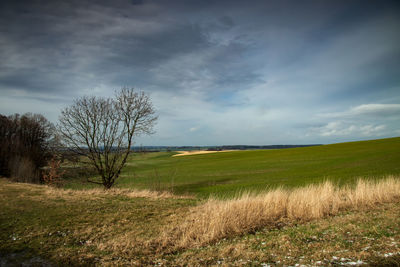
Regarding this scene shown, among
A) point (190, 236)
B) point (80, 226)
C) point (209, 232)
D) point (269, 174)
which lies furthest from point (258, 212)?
point (269, 174)

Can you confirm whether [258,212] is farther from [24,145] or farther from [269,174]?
[24,145]

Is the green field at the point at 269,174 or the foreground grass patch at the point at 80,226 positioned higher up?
the foreground grass patch at the point at 80,226

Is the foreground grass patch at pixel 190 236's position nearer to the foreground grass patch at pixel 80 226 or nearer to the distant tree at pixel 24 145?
the foreground grass patch at pixel 80 226

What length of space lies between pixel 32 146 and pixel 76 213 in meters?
48.0

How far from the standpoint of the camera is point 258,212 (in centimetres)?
860

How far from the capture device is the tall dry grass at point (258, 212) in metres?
7.04

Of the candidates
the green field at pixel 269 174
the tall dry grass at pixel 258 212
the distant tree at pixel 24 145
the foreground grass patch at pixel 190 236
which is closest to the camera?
the foreground grass patch at pixel 190 236

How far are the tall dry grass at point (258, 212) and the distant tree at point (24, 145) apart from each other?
102 feet

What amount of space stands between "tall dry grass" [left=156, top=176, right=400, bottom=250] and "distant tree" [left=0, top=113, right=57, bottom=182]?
31.2 metres

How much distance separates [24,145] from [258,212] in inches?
2114

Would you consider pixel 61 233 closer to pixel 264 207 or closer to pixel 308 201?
pixel 264 207

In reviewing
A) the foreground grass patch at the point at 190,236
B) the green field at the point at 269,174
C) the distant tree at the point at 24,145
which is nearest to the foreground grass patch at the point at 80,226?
the foreground grass patch at the point at 190,236

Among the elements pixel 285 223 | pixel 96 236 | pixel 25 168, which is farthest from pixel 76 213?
pixel 25 168

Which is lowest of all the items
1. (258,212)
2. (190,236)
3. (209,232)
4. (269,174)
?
(269,174)
